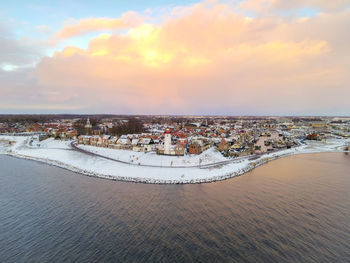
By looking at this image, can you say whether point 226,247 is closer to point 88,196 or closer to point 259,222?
point 259,222

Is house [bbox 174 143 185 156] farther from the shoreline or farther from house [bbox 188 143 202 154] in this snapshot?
the shoreline

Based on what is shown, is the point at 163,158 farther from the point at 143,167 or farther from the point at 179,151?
the point at 143,167

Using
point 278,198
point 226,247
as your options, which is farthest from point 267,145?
point 226,247

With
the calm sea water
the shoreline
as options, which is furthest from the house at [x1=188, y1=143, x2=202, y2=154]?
the calm sea water

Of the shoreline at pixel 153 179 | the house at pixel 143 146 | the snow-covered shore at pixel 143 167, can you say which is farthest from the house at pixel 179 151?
the shoreline at pixel 153 179

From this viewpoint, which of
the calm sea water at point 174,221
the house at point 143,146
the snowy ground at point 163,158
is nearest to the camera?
the calm sea water at point 174,221

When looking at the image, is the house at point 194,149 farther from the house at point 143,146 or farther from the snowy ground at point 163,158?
the house at point 143,146

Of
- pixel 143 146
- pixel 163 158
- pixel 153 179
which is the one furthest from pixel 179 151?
pixel 153 179

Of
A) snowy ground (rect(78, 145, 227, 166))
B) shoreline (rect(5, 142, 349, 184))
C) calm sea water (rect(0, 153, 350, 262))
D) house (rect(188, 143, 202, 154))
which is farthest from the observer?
house (rect(188, 143, 202, 154))
